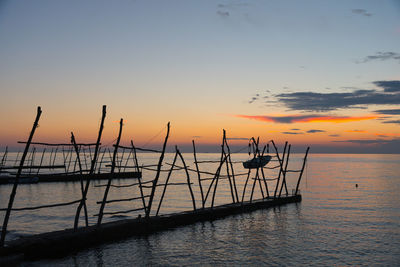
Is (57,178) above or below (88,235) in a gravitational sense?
below

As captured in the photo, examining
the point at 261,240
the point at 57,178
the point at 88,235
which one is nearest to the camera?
the point at 88,235

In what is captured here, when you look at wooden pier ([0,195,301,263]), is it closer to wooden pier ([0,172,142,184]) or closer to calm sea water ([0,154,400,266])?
calm sea water ([0,154,400,266])

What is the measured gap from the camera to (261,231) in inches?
492

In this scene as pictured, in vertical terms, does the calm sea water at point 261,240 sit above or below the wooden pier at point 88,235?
below

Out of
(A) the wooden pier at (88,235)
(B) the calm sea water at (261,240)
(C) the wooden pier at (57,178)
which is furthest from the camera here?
(C) the wooden pier at (57,178)

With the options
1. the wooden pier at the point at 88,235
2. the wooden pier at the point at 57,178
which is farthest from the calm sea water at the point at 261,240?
the wooden pier at the point at 57,178

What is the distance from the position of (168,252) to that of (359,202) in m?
17.0

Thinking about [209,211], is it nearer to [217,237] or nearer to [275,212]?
[217,237]

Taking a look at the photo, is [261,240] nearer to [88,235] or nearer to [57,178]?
[88,235]

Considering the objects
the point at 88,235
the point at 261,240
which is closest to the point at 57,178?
the point at 88,235

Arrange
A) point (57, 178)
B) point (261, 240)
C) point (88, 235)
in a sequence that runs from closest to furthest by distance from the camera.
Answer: point (88, 235) → point (261, 240) → point (57, 178)

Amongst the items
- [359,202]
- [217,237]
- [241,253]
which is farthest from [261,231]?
[359,202]

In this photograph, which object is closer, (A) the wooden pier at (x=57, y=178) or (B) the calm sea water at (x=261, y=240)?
(B) the calm sea water at (x=261, y=240)

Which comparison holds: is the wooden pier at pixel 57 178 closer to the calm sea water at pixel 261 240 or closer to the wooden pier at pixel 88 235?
the calm sea water at pixel 261 240
